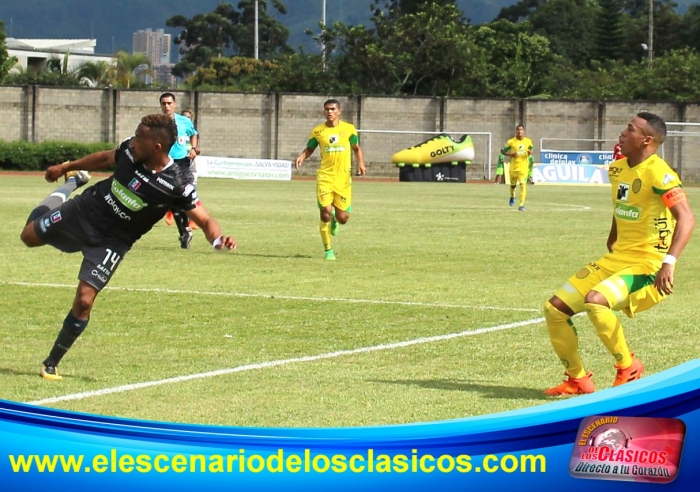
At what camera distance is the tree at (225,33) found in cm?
13800

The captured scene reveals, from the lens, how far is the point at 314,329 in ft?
33.4

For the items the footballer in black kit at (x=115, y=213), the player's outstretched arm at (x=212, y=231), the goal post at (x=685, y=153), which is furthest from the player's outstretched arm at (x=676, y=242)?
the goal post at (x=685, y=153)

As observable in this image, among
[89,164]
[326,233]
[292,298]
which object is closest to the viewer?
[89,164]

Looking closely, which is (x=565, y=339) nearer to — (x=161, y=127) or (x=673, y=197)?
(x=673, y=197)

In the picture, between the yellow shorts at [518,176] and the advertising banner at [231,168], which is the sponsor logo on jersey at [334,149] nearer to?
the yellow shorts at [518,176]

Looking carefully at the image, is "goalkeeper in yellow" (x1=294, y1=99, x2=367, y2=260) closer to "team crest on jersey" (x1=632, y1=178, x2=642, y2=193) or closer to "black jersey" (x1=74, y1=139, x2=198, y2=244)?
"black jersey" (x1=74, y1=139, x2=198, y2=244)

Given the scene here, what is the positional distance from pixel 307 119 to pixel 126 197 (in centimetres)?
5254

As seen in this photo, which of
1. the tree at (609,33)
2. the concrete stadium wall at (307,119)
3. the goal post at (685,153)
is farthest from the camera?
the tree at (609,33)

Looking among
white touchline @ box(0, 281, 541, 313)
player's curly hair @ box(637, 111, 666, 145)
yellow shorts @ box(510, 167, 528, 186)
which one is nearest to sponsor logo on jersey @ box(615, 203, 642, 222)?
player's curly hair @ box(637, 111, 666, 145)

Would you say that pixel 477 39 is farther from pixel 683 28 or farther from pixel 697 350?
pixel 697 350

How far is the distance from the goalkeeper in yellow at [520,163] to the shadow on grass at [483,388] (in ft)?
70.2

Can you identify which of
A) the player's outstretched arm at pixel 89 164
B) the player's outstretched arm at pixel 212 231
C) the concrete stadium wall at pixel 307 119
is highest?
the concrete stadium wall at pixel 307 119

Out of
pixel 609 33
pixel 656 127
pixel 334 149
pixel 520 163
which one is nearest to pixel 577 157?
pixel 520 163

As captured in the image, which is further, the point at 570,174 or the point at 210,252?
the point at 570,174
